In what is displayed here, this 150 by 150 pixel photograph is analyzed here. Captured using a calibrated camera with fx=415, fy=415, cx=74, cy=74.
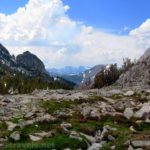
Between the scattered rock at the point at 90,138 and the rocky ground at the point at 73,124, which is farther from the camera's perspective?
the scattered rock at the point at 90,138

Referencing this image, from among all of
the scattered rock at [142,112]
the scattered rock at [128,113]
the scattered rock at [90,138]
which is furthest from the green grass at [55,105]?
the scattered rock at [90,138]

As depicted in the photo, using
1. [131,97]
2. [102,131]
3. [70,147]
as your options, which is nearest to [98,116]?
[102,131]

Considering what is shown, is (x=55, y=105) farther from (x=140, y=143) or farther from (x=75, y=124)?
(x=140, y=143)

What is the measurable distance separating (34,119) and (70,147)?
23.2ft

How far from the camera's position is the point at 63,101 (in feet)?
128

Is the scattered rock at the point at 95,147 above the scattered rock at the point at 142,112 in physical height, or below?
below

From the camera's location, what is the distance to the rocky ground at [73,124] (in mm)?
22875

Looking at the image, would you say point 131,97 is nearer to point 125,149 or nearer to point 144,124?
point 144,124

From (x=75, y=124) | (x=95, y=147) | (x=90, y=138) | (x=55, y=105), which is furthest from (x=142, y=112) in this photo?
(x=95, y=147)

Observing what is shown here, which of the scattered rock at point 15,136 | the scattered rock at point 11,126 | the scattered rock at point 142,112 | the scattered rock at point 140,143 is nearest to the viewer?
the scattered rock at point 140,143

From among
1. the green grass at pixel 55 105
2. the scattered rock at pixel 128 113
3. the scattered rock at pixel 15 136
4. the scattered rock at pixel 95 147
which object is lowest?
the scattered rock at pixel 95 147

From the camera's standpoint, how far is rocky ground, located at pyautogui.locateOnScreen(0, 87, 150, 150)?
22.9 metres

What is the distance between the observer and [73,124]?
92.4 feet

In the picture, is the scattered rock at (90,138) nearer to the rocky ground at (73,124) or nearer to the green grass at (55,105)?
the rocky ground at (73,124)
